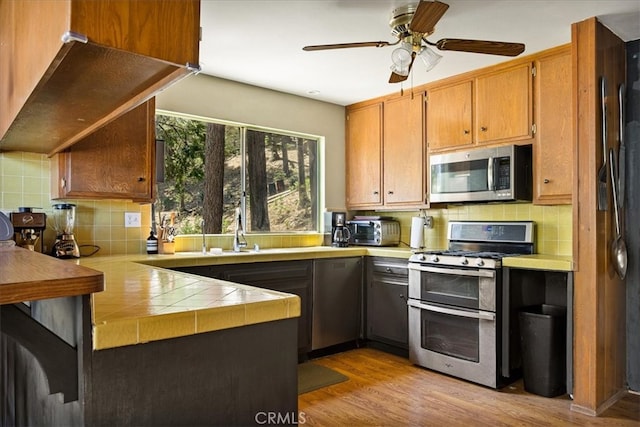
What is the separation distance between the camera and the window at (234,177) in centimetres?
364

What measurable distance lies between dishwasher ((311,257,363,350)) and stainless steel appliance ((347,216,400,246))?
0.99 feet

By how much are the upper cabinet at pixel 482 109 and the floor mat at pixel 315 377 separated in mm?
2005

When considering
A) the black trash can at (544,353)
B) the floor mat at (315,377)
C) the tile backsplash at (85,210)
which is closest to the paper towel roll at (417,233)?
the black trash can at (544,353)

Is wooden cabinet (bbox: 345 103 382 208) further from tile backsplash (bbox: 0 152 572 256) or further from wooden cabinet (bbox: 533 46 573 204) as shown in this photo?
→ wooden cabinet (bbox: 533 46 573 204)

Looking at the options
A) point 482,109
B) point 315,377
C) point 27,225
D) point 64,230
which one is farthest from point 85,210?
point 482,109

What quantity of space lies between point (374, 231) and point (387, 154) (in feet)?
2.42

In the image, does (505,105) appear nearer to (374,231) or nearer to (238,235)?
(374,231)

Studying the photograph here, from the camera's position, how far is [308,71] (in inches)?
139

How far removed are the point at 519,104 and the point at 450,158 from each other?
0.65 meters

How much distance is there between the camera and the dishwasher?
11.9 ft

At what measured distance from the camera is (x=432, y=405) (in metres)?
2.70

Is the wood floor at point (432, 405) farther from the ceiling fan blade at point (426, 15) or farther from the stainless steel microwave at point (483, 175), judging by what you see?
the ceiling fan blade at point (426, 15)

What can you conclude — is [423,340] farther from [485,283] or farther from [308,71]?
[308,71]

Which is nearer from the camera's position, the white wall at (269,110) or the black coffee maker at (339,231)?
the white wall at (269,110)
